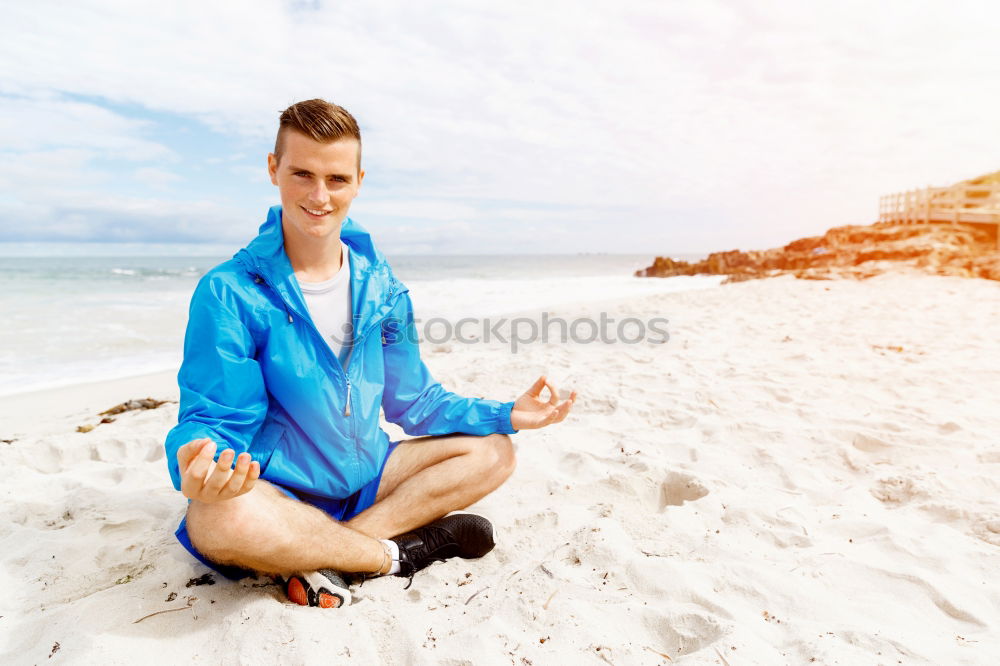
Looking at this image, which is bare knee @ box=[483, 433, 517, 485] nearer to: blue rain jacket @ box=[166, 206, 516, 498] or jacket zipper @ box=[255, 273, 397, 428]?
blue rain jacket @ box=[166, 206, 516, 498]

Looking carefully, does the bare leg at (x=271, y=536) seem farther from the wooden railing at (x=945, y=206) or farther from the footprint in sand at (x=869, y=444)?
the wooden railing at (x=945, y=206)

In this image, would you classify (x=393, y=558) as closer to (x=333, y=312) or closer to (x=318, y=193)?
(x=333, y=312)

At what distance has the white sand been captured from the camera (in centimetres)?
185

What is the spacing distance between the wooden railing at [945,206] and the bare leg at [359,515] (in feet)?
74.9

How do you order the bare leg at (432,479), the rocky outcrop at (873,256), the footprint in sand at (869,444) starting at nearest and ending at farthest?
the bare leg at (432,479) → the footprint in sand at (869,444) → the rocky outcrop at (873,256)

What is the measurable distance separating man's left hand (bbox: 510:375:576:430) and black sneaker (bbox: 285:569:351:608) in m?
0.98

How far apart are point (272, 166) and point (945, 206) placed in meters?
28.3

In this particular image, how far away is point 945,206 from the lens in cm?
2325

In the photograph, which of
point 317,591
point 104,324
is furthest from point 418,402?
point 104,324

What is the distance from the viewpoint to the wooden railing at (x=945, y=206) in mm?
19797

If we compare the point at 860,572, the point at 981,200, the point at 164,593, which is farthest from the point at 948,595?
the point at 981,200

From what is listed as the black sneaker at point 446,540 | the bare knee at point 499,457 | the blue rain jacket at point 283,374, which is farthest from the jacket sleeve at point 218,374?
the bare knee at point 499,457

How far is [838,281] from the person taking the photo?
12375mm

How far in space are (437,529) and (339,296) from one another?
3.43ft
